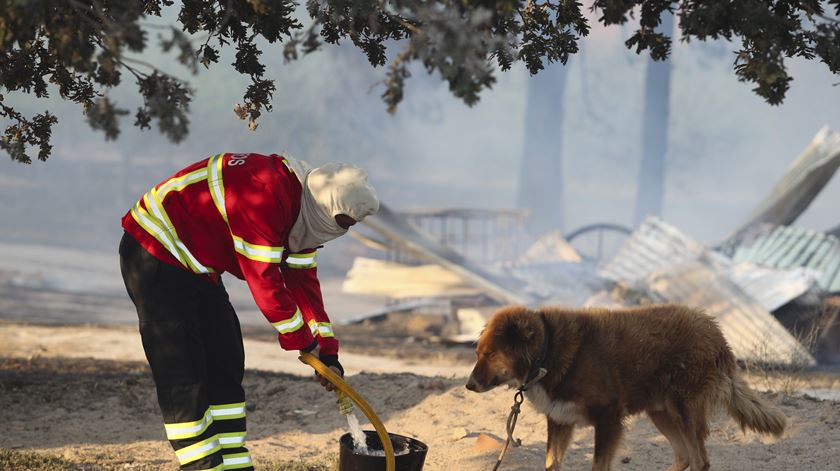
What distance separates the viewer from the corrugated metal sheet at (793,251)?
1588 cm

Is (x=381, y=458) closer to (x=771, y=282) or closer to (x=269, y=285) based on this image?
(x=269, y=285)

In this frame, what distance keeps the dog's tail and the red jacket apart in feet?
9.55

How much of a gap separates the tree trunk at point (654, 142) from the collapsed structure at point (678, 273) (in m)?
14.8

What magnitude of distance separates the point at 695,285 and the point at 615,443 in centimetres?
1020

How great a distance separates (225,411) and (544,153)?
99.4 ft

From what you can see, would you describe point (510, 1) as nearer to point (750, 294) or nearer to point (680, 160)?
point (750, 294)

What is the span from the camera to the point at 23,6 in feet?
10.1

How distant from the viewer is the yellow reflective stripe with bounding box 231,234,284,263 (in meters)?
3.97

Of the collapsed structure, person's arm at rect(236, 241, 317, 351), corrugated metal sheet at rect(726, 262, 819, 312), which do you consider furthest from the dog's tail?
corrugated metal sheet at rect(726, 262, 819, 312)

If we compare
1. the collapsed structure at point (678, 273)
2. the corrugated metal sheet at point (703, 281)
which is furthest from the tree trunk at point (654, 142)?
the corrugated metal sheet at point (703, 281)

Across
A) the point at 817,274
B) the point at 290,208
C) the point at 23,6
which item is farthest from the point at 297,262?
the point at 817,274

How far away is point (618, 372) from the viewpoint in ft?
17.2

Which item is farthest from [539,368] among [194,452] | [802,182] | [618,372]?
[802,182]

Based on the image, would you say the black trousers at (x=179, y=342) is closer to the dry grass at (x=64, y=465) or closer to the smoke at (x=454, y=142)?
the dry grass at (x=64, y=465)
